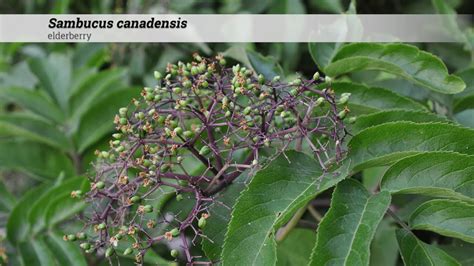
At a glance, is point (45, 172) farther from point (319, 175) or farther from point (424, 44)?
point (424, 44)

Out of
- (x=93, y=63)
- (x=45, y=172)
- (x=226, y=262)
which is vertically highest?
(x=93, y=63)

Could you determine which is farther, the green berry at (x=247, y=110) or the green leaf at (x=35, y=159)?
the green leaf at (x=35, y=159)

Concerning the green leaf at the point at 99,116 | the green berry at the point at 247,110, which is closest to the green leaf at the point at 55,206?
the green leaf at the point at 99,116

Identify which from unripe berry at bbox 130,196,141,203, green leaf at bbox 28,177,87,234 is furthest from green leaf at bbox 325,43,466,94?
green leaf at bbox 28,177,87,234

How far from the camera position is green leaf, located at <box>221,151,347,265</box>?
1.07 m

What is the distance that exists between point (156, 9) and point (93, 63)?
1.05 feet

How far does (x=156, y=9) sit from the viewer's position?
2.45 metres

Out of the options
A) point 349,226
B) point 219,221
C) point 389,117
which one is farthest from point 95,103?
point 349,226

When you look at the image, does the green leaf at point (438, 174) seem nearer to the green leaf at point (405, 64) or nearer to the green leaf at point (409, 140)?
the green leaf at point (409, 140)

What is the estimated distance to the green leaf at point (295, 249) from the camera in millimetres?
1503

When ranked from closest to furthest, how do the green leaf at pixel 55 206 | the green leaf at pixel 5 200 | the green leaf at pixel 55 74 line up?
the green leaf at pixel 55 206 < the green leaf at pixel 5 200 < the green leaf at pixel 55 74

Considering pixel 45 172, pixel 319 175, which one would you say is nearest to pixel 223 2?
pixel 45 172

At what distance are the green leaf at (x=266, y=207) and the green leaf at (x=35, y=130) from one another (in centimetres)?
102

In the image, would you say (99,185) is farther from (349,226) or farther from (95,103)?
(95,103)
